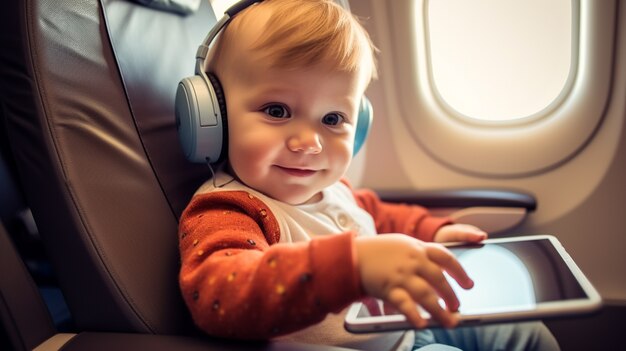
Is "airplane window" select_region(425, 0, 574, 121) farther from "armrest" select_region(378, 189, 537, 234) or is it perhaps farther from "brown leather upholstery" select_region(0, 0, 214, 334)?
"brown leather upholstery" select_region(0, 0, 214, 334)

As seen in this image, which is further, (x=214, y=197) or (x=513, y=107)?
(x=513, y=107)

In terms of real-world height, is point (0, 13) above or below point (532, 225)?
above

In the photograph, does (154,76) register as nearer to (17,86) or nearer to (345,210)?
(17,86)

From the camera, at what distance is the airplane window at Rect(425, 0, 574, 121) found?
152 cm

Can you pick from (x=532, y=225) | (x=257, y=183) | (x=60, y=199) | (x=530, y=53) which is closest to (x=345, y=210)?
(x=257, y=183)

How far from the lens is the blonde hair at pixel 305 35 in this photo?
926mm

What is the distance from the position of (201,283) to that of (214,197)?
21cm

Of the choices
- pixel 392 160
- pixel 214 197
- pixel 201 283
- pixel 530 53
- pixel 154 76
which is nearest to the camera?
pixel 201 283

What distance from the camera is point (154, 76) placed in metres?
1.07

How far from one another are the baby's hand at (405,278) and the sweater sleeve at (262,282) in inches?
0.8

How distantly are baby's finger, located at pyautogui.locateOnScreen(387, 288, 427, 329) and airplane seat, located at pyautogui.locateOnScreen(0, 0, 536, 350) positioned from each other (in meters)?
0.16

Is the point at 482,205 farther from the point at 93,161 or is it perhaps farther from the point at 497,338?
the point at 93,161

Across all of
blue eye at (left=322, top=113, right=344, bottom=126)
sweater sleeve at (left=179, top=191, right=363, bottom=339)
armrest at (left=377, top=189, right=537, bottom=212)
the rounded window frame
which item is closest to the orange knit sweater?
sweater sleeve at (left=179, top=191, right=363, bottom=339)

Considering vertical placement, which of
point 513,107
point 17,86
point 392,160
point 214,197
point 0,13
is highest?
point 0,13
